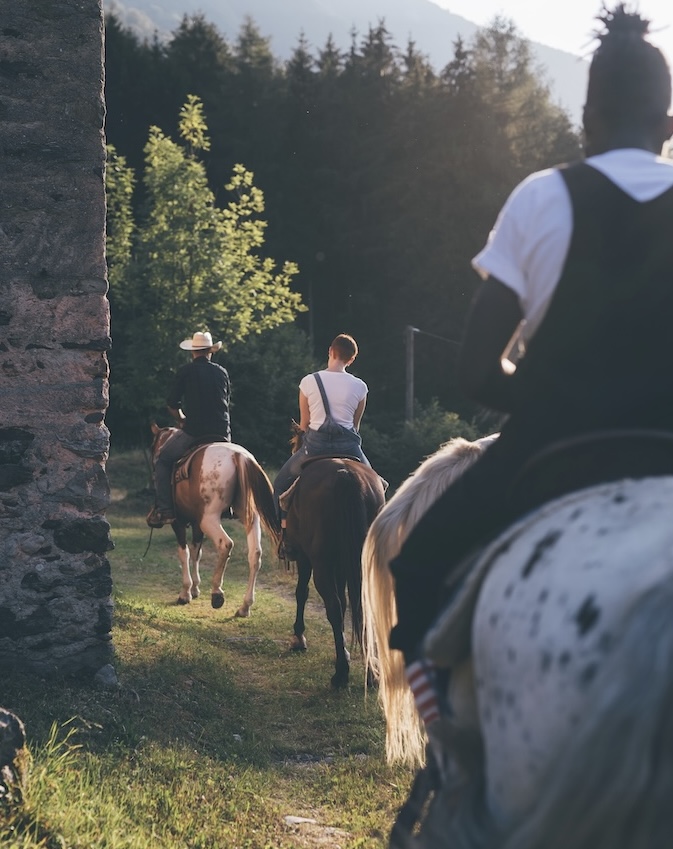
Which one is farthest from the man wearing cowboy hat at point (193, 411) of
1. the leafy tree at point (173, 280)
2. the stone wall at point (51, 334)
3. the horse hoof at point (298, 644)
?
the leafy tree at point (173, 280)

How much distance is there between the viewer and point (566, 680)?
1717mm

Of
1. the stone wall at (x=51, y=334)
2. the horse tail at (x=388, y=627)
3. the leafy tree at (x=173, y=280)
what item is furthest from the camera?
the leafy tree at (x=173, y=280)

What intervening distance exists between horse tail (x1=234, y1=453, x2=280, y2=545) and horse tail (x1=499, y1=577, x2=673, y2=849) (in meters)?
8.40

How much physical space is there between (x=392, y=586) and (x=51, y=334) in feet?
11.3

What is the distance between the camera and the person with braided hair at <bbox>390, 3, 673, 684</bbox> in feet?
6.92

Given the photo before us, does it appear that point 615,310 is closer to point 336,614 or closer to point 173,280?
point 336,614

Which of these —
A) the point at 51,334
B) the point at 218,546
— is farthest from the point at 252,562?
the point at 51,334

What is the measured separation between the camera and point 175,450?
10969 millimetres

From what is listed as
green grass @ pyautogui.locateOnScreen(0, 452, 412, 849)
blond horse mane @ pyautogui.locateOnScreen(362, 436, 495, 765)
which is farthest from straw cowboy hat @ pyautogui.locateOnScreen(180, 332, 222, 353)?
blond horse mane @ pyautogui.locateOnScreen(362, 436, 495, 765)

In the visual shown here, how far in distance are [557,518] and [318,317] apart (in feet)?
136

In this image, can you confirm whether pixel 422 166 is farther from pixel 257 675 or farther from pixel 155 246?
pixel 257 675

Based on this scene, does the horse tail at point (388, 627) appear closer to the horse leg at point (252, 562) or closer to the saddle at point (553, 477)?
the saddle at point (553, 477)

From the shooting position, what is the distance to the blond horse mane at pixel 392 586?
405cm

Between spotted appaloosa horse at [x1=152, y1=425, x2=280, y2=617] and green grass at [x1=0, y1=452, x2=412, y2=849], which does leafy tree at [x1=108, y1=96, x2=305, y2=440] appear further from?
green grass at [x1=0, y1=452, x2=412, y2=849]
